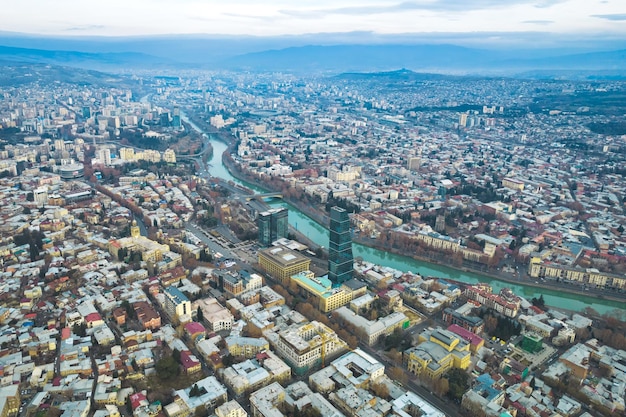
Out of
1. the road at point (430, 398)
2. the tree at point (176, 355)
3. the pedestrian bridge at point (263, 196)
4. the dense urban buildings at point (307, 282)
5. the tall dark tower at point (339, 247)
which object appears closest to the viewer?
the road at point (430, 398)

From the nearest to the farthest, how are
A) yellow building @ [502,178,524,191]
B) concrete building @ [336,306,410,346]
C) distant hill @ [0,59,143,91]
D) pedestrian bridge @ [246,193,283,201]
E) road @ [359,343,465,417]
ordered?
1. road @ [359,343,465,417]
2. concrete building @ [336,306,410,346]
3. pedestrian bridge @ [246,193,283,201]
4. yellow building @ [502,178,524,191]
5. distant hill @ [0,59,143,91]

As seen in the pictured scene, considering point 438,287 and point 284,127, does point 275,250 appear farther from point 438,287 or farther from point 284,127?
point 284,127

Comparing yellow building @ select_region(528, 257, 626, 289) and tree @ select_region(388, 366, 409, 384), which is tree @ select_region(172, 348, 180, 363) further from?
yellow building @ select_region(528, 257, 626, 289)

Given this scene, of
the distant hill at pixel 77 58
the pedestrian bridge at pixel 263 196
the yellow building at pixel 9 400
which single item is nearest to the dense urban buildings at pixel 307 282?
the yellow building at pixel 9 400

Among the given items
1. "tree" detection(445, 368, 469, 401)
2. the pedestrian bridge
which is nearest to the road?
"tree" detection(445, 368, 469, 401)

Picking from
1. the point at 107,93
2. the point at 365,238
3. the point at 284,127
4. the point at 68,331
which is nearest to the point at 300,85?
the point at 107,93

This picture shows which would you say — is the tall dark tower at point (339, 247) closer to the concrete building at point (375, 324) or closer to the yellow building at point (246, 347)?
the concrete building at point (375, 324)

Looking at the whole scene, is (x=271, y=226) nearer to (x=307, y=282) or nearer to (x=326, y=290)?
(x=307, y=282)
